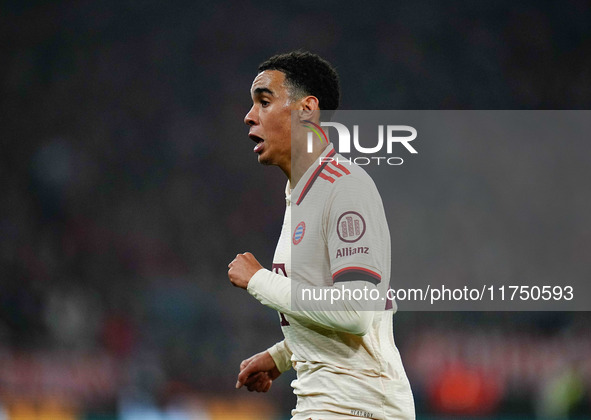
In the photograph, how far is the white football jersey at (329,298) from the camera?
2324 millimetres

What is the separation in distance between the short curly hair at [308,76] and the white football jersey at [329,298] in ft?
1.18

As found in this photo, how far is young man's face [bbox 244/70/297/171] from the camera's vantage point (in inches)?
107

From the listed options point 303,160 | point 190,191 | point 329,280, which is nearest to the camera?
point 329,280

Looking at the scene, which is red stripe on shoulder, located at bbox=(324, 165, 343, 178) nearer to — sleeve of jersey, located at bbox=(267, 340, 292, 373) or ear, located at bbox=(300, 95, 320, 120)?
ear, located at bbox=(300, 95, 320, 120)

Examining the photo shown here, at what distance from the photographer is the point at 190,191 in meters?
11.2

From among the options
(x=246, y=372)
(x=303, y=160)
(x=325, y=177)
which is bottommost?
(x=246, y=372)

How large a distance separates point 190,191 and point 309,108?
8621 mm

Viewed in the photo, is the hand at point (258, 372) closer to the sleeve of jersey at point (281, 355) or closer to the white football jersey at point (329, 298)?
the sleeve of jersey at point (281, 355)

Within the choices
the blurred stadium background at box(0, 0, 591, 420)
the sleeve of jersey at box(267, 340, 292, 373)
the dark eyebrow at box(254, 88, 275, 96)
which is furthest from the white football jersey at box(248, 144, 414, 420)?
the blurred stadium background at box(0, 0, 591, 420)

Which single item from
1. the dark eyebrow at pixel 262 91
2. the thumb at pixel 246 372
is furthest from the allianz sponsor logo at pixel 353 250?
the thumb at pixel 246 372

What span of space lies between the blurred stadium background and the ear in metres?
5.65

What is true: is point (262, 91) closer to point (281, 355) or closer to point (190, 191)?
point (281, 355)

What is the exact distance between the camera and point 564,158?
35.2 ft

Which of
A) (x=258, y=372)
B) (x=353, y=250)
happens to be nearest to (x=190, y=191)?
(x=258, y=372)
